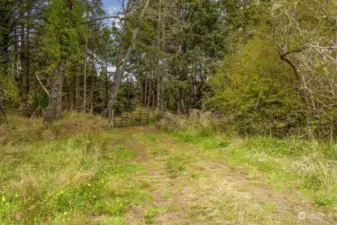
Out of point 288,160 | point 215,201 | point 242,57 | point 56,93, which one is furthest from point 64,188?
point 242,57

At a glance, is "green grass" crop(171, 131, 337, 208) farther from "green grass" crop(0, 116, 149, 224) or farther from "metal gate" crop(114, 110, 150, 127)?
"metal gate" crop(114, 110, 150, 127)

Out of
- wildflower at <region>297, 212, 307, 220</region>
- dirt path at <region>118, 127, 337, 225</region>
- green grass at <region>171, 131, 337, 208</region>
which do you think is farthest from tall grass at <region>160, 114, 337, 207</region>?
wildflower at <region>297, 212, 307, 220</region>

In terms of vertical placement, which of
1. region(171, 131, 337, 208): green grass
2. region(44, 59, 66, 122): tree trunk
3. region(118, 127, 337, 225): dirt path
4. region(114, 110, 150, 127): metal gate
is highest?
region(44, 59, 66, 122): tree trunk

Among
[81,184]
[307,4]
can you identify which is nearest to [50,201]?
[81,184]

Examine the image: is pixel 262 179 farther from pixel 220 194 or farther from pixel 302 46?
pixel 302 46

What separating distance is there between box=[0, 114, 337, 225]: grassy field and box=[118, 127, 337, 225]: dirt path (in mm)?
13

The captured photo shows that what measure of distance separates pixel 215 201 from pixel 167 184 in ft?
3.34

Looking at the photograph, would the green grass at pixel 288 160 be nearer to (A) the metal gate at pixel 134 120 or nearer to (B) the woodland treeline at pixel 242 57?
(B) the woodland treeline at pixel 242 57

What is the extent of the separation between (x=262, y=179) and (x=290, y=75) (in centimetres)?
417

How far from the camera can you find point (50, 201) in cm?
246

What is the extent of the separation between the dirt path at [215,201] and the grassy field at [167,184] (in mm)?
13

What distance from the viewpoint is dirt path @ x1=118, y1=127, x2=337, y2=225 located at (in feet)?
7.63

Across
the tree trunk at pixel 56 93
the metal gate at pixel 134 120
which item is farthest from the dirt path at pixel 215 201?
the metal gate at pixel 134 120

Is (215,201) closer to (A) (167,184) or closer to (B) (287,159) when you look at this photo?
(A) (167,184)
